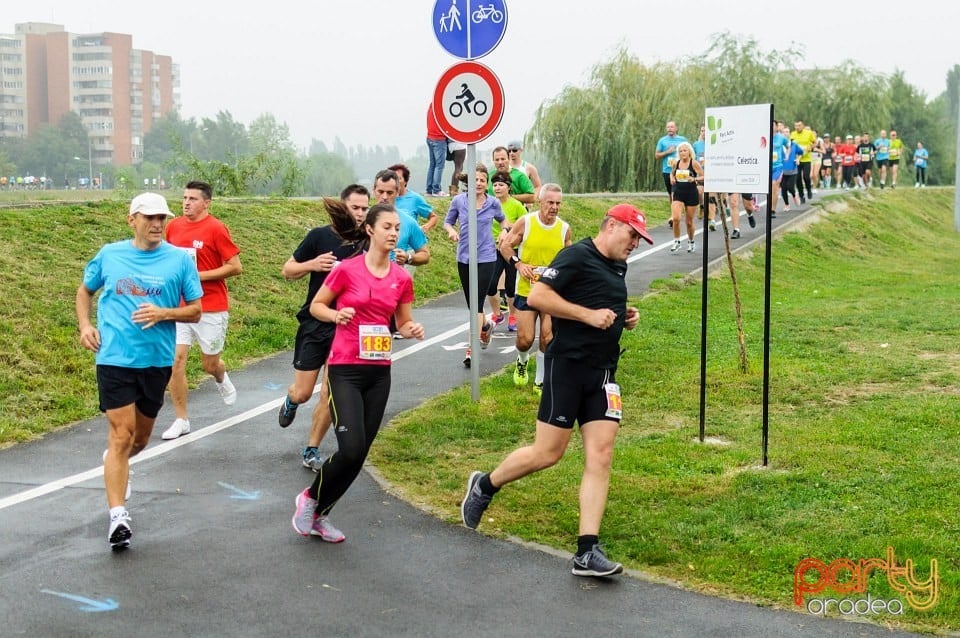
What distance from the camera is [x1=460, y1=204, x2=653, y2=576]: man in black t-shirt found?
6156mm

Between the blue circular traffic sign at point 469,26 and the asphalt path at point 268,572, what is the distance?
3.89 meters

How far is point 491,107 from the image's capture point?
32.7 ft

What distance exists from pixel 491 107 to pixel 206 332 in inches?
126

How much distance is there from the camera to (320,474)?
6438mm

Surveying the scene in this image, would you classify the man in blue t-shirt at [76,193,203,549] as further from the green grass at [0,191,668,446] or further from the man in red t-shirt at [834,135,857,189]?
the man in red t-shirt at [834,135,857,189]

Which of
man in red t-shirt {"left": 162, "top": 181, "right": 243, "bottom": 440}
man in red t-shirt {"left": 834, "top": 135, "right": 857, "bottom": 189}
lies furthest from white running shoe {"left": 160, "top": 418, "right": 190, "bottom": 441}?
man in red t-shirt {"left": 834, "top": 135, "right": 857, "bottom": 189}

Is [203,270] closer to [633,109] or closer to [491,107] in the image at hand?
[491,107]

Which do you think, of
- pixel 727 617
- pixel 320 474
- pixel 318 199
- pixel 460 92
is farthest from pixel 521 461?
pixel 318 199

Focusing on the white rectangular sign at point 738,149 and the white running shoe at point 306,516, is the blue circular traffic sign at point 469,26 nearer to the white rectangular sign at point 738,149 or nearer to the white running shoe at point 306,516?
the white rectangular sign at point 738,149

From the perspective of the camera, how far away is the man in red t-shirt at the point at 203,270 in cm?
907

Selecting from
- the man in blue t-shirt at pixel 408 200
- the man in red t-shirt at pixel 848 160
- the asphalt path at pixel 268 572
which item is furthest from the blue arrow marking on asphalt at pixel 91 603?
the man in red t-shirt at pixel 848 160

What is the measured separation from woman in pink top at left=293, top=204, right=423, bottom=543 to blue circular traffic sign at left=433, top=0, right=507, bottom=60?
A: 12.5 feet

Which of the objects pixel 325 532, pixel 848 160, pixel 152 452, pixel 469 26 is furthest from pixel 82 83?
pixel 325 532

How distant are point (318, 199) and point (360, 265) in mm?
16129
